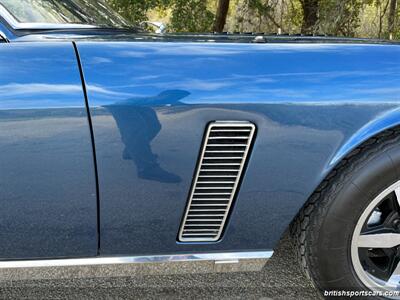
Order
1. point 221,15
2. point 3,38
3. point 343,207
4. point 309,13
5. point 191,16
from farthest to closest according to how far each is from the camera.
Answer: point 221,15
point 309,13
point 191,16
point 343,207
point 3,38

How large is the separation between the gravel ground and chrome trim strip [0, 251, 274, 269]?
1.58 ft

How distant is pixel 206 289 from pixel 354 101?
130cm

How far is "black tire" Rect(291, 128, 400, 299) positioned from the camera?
1921mm

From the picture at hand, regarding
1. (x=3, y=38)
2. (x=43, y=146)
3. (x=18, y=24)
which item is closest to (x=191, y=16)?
(x=18, y=24)

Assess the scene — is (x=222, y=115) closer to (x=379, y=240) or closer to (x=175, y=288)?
(x=379, y=240)

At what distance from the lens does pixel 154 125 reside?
175cm

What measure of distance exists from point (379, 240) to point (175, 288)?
1.10 meters

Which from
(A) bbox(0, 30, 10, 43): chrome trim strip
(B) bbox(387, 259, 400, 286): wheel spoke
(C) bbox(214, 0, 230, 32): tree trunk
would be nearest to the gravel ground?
(B) bbox(387, 259, 400, 286): wheel spoke

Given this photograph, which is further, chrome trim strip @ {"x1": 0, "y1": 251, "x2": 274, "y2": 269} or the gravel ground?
the gravel ground

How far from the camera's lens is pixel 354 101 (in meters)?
1.84

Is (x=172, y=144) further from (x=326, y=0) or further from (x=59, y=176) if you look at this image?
(x=326, y=0)

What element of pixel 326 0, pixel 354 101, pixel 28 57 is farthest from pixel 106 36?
pixel 326 0

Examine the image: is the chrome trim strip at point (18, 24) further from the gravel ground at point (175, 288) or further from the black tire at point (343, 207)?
the black tire at point (343, 207)

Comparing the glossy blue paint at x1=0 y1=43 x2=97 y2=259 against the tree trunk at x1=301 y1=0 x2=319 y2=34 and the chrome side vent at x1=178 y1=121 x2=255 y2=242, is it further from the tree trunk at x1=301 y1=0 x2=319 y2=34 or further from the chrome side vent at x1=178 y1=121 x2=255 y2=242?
the tree trunk at x1=301 y1=0 x2=319 y2=34
